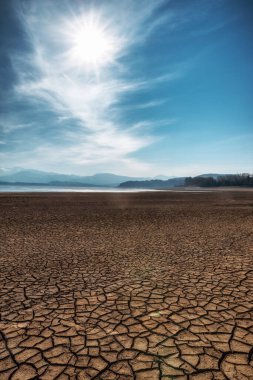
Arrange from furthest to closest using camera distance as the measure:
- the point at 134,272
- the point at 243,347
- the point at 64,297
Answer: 1. the point at 134,272
2. the point at 64,297
3. the point at 243,347

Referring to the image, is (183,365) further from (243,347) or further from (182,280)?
(182,280)

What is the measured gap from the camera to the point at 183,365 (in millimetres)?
2787

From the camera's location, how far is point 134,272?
5840mm

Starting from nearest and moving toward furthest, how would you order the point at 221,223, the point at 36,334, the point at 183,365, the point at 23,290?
1. the point at 183,365
2. the point at 36,334
3. the point at 23,290
4. the point at 221,223

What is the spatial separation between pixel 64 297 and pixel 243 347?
10.0ft

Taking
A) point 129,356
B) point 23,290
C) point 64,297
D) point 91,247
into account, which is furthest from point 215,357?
point 91,247

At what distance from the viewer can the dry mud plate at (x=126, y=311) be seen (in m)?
2.81

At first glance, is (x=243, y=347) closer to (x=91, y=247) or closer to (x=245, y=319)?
(x=245, y=319)

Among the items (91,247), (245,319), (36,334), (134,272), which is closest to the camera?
(36,334)

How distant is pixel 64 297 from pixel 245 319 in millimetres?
3144

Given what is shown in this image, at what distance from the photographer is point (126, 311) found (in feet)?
13.2

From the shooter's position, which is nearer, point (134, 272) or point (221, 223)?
point (134, 272)

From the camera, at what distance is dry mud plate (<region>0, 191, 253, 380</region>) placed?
281 centimetres

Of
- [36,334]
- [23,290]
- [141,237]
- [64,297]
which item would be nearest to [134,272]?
[64,297]
